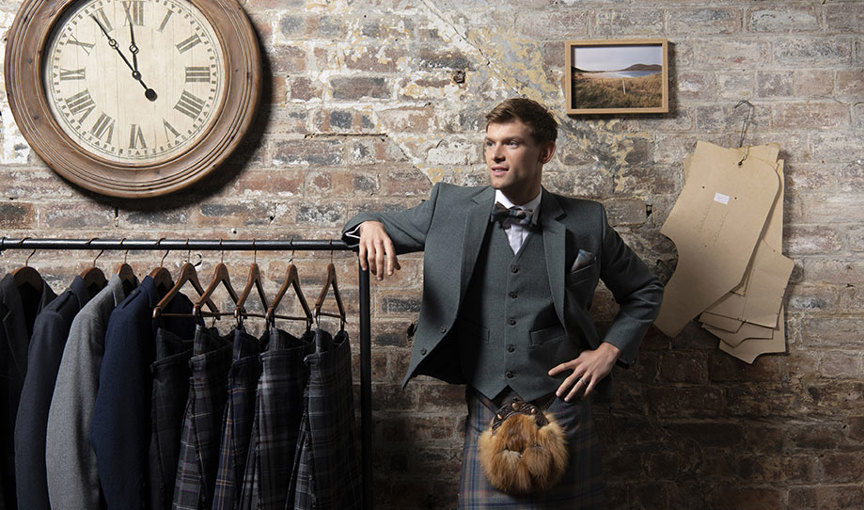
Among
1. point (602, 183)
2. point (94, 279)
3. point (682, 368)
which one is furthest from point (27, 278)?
point (682, 368)

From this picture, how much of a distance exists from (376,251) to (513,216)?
342 mm

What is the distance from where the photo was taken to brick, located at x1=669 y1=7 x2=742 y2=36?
203cm

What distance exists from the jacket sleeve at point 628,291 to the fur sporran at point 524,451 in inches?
10.8

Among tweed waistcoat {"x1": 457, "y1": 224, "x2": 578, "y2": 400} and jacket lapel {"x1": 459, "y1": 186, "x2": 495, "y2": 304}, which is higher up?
jacket lapel {"x1": 459, "y1": 186, "x2": 495, "y2": 304}

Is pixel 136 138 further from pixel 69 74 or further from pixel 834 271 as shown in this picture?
pixel 834 271

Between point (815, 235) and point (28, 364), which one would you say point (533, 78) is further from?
point (28, 364)

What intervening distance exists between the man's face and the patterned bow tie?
0.05 meters

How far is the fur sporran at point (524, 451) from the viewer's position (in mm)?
1474

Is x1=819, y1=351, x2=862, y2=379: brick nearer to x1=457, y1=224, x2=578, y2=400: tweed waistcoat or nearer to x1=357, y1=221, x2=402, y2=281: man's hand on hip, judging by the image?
x1=457, y1=224, x2=578, y2=400: tweed waistcoat

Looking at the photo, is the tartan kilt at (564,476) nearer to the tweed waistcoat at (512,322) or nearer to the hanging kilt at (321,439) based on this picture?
the tweed waistcoat at (512,322)

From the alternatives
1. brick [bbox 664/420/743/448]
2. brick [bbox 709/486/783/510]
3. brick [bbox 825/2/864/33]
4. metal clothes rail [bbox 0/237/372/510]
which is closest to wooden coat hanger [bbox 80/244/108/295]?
metal clothes rail [bbox 0/237/372/510]

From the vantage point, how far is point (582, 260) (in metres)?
1.58

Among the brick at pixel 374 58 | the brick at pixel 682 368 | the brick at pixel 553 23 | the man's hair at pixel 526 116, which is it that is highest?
the brick at pixel 553 23

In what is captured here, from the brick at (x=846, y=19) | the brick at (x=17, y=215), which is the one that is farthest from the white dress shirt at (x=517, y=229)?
the brick at (x=17, y=215)
